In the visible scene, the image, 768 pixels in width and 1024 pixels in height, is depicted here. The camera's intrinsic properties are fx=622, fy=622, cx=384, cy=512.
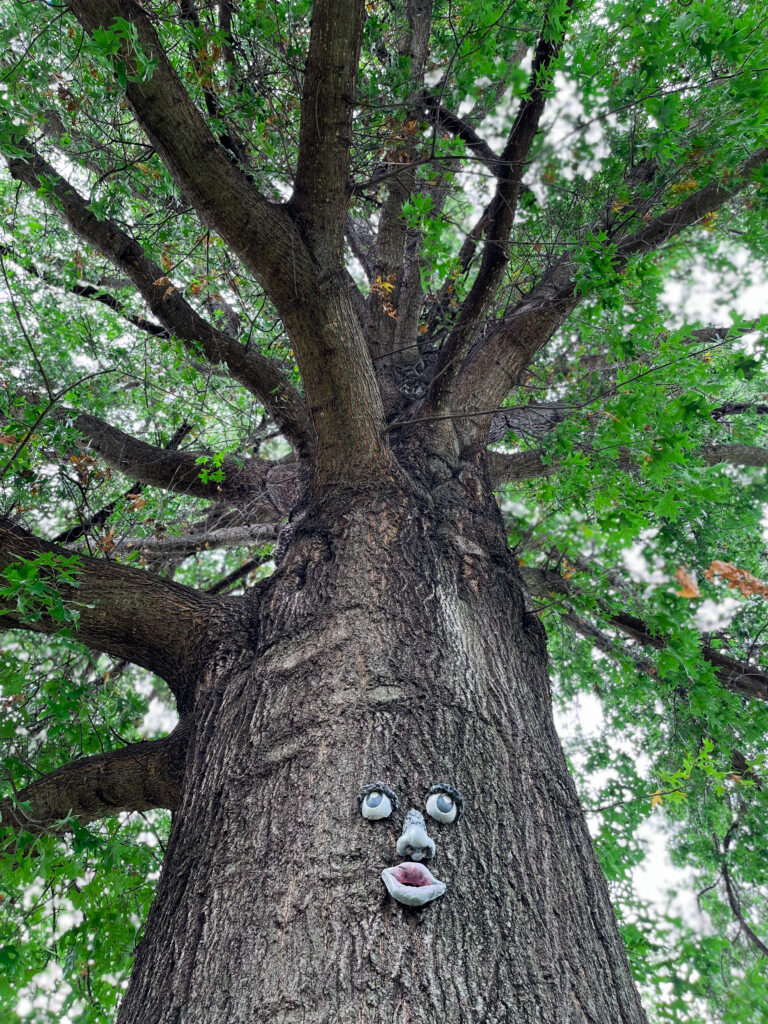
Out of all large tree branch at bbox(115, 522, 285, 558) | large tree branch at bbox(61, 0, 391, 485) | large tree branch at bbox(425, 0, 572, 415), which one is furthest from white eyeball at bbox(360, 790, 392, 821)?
large tree branch at bbox(115, 522, 285, 558)

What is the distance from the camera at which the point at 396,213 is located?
4.48 m

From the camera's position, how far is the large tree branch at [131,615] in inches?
96.2

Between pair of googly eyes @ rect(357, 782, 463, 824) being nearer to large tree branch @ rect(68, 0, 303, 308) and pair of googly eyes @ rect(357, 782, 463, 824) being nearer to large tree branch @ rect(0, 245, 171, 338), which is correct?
large tree branch @ rect(68, 0, 303, 308)

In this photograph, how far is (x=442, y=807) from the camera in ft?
5.50

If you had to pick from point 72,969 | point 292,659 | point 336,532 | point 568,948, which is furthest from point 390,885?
point 72,969

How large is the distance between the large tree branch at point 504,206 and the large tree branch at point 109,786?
212cm

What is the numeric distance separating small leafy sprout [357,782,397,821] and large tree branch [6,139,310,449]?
2277 mm

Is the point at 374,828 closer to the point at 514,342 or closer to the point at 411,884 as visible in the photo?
the point at 411,884

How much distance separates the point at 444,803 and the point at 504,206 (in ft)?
8.09

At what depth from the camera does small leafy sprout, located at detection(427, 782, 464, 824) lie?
5.46ft

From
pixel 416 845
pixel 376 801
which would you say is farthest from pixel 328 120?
pixel 416 845

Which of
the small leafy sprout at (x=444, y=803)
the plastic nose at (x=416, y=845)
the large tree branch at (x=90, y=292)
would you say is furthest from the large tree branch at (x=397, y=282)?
the plastic nose at (x=416, y=845)

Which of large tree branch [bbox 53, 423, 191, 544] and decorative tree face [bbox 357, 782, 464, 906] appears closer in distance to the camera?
decorative tree face [bbox 357, 782, 464, 906]

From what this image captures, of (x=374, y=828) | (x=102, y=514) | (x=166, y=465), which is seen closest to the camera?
(x=374, y=828)
